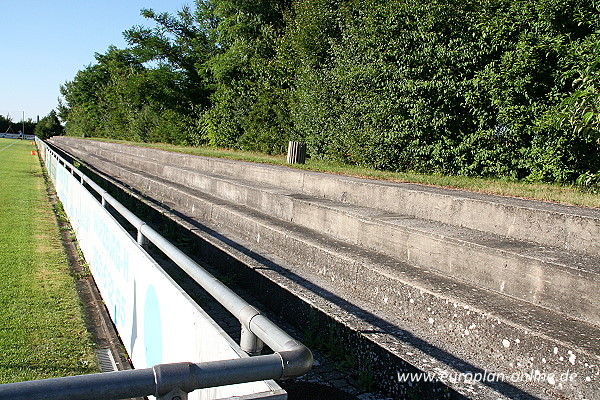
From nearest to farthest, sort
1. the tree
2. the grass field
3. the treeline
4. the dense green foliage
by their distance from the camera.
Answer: the grass field, the treeline, the tree, the dense green foliage

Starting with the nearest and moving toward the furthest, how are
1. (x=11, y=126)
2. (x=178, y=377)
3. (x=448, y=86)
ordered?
(x=178, y=377)
(x=448, y=86)
(x=11, y=126)

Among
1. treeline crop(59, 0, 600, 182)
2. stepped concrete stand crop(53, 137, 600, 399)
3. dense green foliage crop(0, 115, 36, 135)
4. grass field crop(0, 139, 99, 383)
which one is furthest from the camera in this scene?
dense green foliage crop(0, 115, 36, 135)

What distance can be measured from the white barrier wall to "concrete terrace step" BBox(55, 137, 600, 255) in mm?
3441

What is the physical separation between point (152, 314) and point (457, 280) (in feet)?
8.74

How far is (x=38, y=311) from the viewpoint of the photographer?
5688 mm

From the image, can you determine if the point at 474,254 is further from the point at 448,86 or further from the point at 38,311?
Answer: the point at 448,86

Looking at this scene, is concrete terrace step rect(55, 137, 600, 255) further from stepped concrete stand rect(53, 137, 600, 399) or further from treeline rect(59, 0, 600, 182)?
treeline rect(59, 0, 600, 182)

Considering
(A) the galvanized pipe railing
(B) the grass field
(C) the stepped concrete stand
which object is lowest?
(B) the grass field

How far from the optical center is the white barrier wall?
2.08 meters

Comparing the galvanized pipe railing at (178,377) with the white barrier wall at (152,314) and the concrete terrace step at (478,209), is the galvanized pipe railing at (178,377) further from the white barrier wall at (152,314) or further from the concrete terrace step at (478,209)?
the concrete terrace step at (478,209)

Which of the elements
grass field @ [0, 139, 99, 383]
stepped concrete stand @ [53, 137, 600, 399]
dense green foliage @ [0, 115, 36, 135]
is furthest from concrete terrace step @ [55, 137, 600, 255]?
dense green foliage @ [0, 115, 36, 135]

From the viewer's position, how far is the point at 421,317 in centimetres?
413

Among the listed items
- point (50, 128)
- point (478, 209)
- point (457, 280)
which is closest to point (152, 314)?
point (457, 280)

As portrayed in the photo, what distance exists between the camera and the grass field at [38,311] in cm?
434
